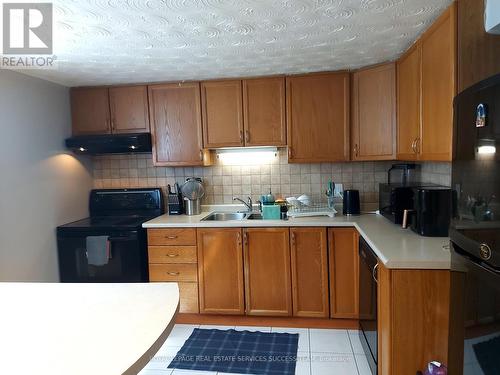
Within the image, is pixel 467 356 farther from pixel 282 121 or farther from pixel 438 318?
pixel 282 121

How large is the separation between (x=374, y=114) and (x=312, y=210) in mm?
942

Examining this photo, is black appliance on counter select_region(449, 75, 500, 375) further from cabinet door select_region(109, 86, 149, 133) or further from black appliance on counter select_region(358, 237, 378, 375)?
cabinet door select_region(109, 86, 149, 133)

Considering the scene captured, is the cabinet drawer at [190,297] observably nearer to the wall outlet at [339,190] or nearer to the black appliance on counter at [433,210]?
the wall outlet at [339,190]

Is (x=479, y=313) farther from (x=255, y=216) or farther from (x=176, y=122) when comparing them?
(x=176, y=122)

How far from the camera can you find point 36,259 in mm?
2555

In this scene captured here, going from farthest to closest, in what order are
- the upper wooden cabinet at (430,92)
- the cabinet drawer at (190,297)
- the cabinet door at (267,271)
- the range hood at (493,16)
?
1. the cabinet drawer at (190,297)
2. the cabinet door at (267,271)
3. the upper wooden cabinet at (430,92)
4. the range hood at (493,16)

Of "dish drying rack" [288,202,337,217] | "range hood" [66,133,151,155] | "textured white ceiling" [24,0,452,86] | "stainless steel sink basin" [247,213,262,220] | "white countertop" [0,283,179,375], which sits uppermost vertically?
"textured white ceiling" [24,0,452,86]

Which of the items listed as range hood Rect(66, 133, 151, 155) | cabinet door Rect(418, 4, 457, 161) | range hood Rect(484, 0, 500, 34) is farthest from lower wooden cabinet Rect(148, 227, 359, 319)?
range hood Rect(484, 0, 500, 34)

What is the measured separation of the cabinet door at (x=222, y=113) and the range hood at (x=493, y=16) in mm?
1976

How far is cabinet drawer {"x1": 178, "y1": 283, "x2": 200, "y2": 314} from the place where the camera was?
9.19 feet

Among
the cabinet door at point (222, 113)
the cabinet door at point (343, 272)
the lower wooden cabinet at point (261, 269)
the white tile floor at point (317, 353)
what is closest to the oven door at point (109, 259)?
the lower wooden cabinet at point (261, 269)

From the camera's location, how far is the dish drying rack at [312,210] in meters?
2.81

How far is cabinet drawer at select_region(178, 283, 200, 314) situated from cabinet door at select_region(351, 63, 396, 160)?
5.75ft

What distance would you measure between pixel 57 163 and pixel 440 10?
2927 millimetres
